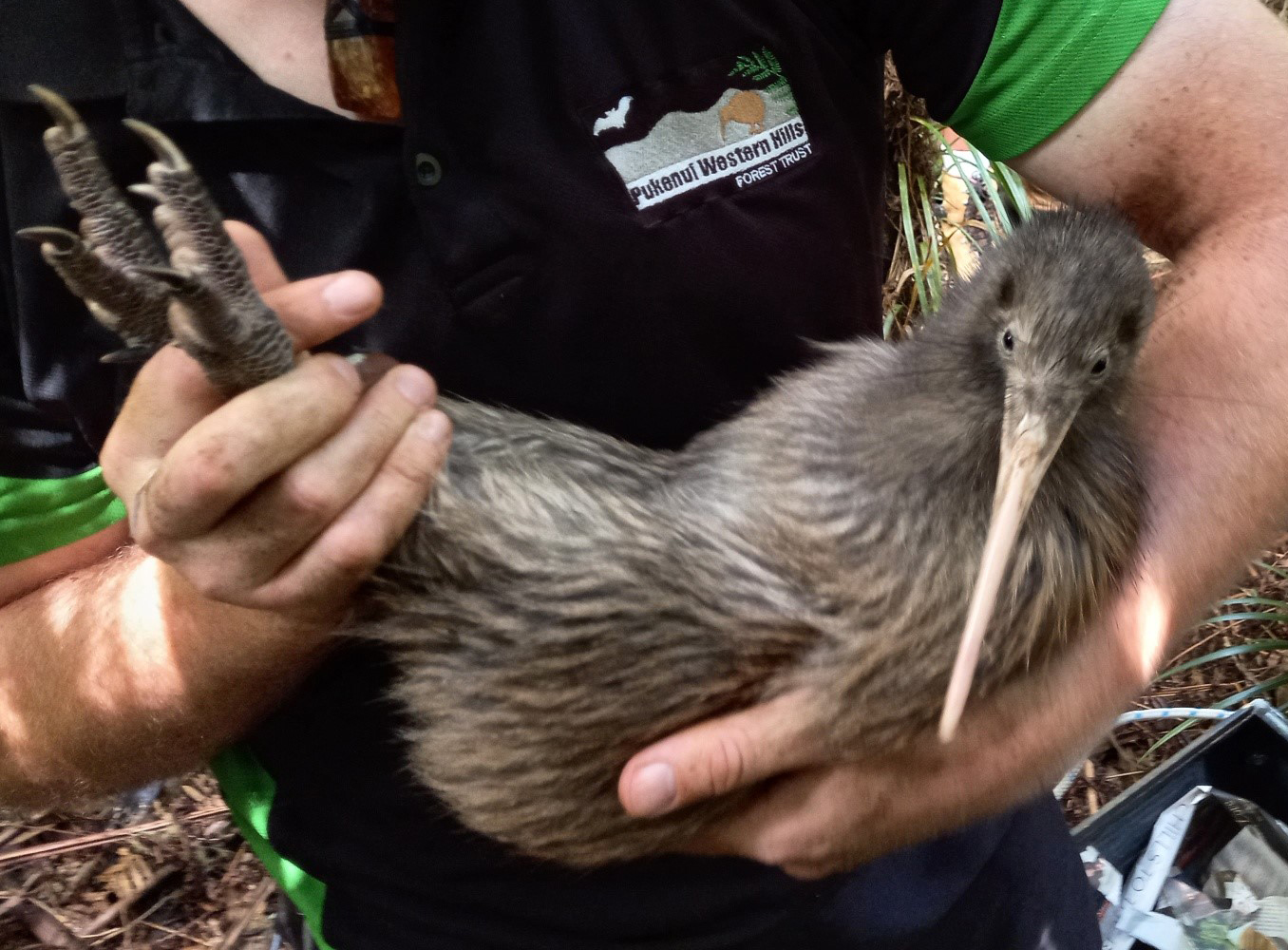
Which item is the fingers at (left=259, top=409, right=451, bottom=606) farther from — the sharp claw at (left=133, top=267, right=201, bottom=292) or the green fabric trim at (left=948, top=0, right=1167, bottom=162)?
the green fabric trim at (left=948, top=0, right=1167, bottom=162)

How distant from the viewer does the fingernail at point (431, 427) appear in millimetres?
766

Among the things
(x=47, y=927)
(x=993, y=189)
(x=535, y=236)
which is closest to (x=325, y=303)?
(x=535, y=236)

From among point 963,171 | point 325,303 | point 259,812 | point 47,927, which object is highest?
point 325,303

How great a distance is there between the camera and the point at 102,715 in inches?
38.9

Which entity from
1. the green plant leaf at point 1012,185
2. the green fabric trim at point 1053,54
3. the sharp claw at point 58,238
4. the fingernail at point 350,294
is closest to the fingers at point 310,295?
the fingernail at point 350,294

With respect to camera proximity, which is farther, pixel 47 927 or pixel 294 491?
pixel 47 927

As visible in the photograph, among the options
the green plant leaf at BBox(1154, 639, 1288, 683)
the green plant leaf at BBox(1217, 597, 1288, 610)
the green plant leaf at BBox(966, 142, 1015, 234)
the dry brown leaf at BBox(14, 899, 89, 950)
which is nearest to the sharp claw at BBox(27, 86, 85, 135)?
the dry brown leaf at BBox(14, 899, 89, 950)

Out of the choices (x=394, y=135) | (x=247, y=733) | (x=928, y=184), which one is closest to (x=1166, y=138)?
(x=394, y=135)

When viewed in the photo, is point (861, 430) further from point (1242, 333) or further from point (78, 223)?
point (78, 223)

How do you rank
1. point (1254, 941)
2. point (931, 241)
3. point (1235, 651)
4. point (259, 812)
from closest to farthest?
1. point (259, 812)
2. point (1254, 941)
3. point (1235, 651)
4. point (931, 241)

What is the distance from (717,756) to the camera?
801 mm

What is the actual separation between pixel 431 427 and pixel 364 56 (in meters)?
0.33

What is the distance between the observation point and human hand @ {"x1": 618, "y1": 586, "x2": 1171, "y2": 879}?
2.70 ft

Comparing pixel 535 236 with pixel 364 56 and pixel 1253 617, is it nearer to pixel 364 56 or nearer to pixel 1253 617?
pixel 364 56
